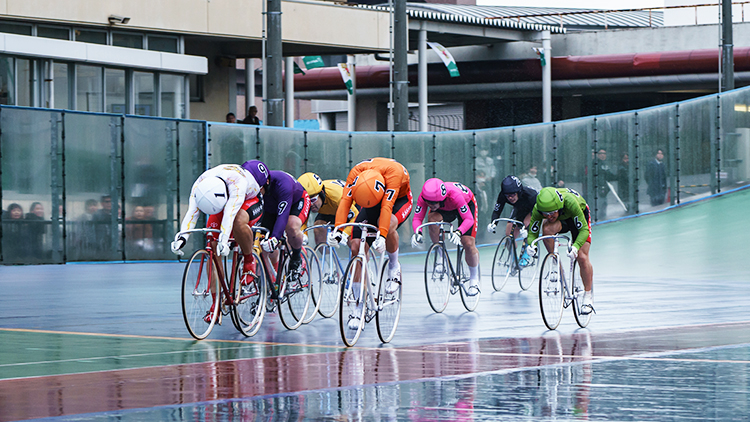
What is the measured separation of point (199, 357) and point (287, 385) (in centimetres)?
168

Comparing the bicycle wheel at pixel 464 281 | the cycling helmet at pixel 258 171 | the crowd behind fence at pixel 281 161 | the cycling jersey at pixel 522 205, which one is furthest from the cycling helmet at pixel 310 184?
the crowd behind fence at pixel 281 161

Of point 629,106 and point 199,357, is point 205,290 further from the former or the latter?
point 629,106

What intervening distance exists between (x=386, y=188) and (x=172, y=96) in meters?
18.3

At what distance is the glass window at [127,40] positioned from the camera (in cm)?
2625

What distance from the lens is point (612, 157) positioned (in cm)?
2783

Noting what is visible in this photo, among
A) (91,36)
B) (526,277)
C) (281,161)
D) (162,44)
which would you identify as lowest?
(526,277)

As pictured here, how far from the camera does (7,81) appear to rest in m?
23.6

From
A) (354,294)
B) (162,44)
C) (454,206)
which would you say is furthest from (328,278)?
(162,44)

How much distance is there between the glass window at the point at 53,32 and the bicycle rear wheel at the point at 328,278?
14410mm

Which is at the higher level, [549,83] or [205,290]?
[549,83]

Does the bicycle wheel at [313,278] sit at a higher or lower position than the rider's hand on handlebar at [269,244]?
lower

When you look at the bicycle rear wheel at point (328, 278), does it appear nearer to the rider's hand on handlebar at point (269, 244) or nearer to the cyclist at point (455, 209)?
the cyclist at point (455, 209)

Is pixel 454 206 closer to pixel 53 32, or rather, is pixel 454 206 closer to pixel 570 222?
pixel 570 222

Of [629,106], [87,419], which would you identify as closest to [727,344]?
[87,419]
